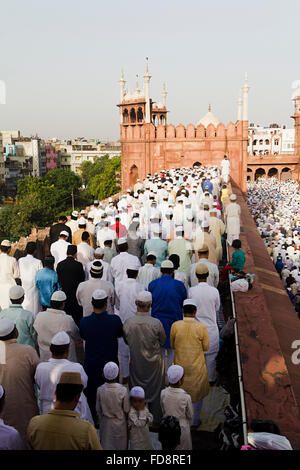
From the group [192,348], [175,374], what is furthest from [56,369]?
[192,348]

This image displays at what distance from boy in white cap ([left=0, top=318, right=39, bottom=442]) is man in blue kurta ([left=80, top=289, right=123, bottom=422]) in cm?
58

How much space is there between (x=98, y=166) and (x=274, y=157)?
33.1m

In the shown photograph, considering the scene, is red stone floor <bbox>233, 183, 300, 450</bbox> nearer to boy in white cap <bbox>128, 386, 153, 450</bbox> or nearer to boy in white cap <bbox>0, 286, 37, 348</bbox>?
boy in white cap <bbox>128, 386, 153, 450</bbox>

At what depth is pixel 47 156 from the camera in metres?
84.1

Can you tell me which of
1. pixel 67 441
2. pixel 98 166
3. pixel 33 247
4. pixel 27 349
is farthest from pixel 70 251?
pixel 98 166

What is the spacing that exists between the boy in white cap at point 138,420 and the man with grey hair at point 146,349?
0.55 m

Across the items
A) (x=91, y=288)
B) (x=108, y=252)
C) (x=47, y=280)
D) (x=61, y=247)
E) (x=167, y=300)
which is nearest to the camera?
(x=167, y=300)

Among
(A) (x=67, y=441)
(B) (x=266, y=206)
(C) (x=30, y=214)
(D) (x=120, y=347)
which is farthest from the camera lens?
(C) (x=30, y=214)

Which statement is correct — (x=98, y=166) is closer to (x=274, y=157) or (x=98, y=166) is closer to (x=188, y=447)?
(x=274, y=157)

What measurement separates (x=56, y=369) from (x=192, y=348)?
1.18m

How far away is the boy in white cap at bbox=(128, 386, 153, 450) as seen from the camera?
10.4ft

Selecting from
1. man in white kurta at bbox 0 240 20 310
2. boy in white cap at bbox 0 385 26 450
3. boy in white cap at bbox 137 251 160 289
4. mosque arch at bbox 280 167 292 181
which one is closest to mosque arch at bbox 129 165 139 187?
man in white kurta at bbox 0 240 20 310

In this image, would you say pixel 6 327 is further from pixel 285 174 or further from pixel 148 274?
pixel 285 174

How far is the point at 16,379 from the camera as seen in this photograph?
3127 mm
